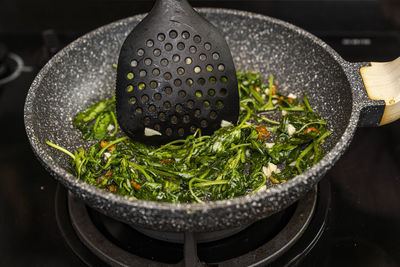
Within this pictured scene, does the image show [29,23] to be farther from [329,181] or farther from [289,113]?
[329,181]

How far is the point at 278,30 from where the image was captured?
1.29 meters

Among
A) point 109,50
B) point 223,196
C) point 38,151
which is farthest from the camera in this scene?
point 109,50

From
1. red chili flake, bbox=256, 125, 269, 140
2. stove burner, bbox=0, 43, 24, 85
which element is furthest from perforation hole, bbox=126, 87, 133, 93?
stove burner, bbox=0, 43, 24, 85

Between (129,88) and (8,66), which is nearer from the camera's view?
(129,88)

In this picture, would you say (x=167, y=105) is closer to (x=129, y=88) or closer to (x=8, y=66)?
(x=129, y=88)

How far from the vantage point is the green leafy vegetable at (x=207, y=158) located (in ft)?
3.33

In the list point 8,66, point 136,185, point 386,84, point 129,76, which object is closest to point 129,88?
point 129,76

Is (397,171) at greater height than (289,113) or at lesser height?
lesser

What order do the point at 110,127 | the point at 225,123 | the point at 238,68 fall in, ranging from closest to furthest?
the point at 225,123
the point at 110,127
the point at 238,68

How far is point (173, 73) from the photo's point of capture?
1050 millimetres

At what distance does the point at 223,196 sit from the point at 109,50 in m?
0.59

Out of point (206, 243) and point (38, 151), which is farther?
point (206, 243)

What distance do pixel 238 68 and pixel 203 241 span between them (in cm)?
57

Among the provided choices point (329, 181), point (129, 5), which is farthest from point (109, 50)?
point (329, 181)
